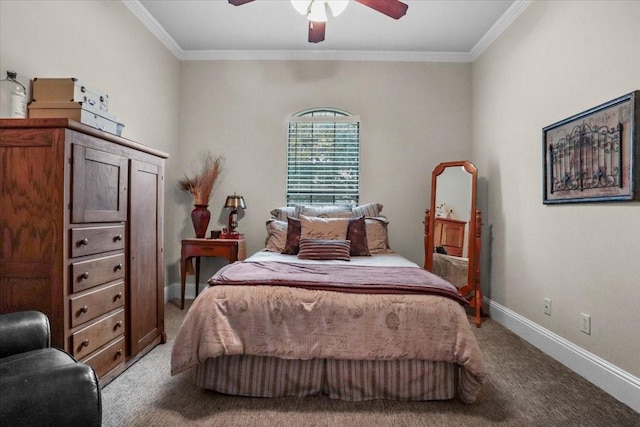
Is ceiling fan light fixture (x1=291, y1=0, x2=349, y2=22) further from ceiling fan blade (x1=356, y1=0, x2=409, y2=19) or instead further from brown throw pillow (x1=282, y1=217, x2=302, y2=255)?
brown throw pillow (x1=282, y1=217, x2=302, y2=255)

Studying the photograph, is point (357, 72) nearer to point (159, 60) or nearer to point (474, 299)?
point (159, 60)

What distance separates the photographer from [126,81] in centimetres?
324

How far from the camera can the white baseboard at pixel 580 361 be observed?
2.00m

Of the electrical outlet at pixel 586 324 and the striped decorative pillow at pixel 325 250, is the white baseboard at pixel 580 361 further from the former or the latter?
the striped decorative pillow at pixel 325 250

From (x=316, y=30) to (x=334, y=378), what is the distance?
2333 mm

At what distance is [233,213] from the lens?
13.4 ft

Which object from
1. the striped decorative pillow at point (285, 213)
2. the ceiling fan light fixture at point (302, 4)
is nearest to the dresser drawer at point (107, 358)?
the striped decorative pillow at point (285, 213)

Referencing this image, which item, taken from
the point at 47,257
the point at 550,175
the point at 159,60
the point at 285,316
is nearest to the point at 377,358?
the point at 285,316

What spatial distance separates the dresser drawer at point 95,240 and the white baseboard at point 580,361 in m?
3.06

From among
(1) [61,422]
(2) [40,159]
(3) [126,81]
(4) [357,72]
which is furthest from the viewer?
(4) [357,72]

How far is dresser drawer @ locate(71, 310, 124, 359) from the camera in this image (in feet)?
6.13

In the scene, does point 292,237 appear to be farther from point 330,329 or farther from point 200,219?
point 330,329

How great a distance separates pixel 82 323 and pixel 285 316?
3.51 ft

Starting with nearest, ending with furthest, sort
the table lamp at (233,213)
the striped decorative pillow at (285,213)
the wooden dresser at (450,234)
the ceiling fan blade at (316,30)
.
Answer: the ceiling fan blade at (316,30) < the wooden dresser at (450,234) < the striped decorative pillow at (285,213) < the table lamp at (233,213)
